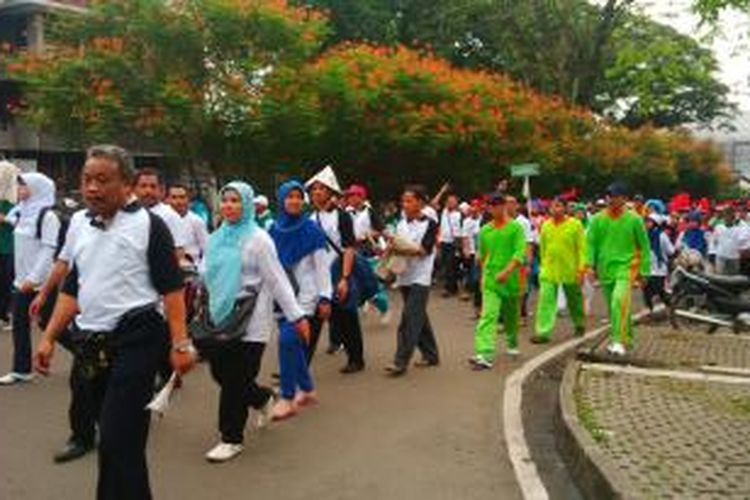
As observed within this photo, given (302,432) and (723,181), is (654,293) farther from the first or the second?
(723,181)

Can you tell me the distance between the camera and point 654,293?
1717 centimetres

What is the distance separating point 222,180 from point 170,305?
18455mm

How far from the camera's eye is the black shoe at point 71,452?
7.11 meters

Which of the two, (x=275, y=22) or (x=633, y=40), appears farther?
(x=633, y=40)

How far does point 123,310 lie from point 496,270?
6.51 metres

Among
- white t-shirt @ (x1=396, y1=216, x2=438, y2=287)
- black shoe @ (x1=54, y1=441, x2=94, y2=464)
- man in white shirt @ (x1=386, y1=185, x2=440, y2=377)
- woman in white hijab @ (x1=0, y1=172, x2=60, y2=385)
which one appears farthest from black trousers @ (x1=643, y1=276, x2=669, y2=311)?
black shoe @ (x1=54, y1=441, x2=94, y2=464)

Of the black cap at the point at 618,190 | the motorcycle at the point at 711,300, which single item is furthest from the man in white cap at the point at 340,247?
the motorcycle at the point at 711,300

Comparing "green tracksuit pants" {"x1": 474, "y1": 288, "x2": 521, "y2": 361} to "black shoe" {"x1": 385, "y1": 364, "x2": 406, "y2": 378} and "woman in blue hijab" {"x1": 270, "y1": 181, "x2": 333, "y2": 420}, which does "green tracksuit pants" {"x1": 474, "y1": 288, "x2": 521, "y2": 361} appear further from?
"woman in blue hijab" {"x1": 270, "y1": 181, "x2": 333, "y2": 420}

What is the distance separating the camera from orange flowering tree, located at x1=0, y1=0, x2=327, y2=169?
21422 mm

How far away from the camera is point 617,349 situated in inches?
458

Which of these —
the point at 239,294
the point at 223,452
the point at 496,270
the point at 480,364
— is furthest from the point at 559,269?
the point at 223,452

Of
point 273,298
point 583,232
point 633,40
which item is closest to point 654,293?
point 583,232

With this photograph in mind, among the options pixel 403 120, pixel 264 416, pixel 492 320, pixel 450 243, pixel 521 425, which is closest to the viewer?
pixel 264 416

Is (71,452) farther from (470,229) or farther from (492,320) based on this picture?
(470,229)
